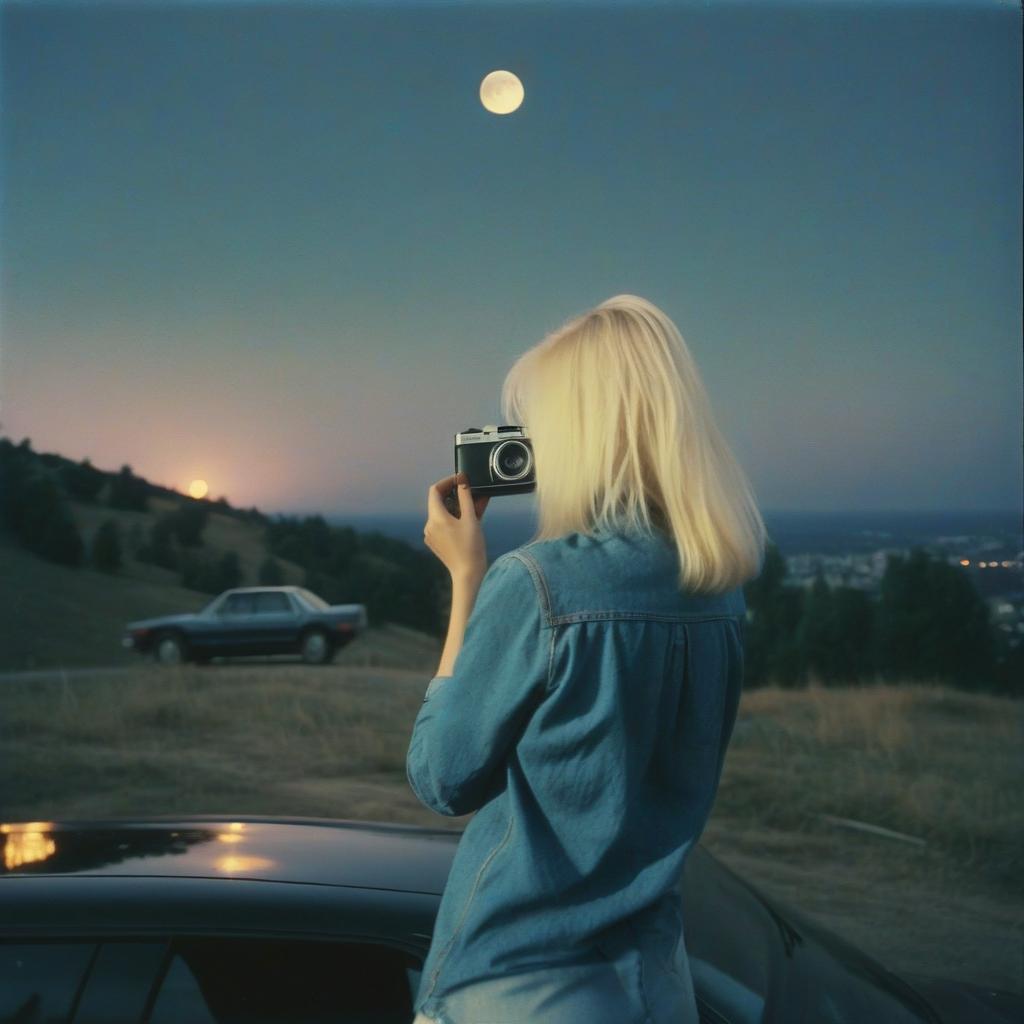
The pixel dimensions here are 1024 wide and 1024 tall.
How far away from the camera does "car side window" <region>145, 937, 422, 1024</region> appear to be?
1647 mm

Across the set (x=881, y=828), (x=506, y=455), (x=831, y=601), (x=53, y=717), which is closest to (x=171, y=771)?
(x=53, y=717)

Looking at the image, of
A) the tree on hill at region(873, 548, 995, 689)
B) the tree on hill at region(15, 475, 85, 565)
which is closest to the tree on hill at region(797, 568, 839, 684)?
the tree on hill at region(873, 548, 995, 689)

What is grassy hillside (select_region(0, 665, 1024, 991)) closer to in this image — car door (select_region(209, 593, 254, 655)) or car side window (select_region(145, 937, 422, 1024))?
car door (select_region(209, 593, 254, 655))

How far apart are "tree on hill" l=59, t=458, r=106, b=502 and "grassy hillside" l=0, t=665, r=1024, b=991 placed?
1214mm

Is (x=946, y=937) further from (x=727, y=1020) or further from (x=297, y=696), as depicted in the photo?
(x=297, y=696)

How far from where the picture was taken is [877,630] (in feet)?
26.2

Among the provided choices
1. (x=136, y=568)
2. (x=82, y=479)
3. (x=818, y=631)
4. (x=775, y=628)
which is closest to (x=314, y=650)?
(x=136, y=568)

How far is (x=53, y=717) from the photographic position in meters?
7.07

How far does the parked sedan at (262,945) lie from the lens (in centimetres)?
165

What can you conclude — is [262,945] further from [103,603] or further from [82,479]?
[103,603]

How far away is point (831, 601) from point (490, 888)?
7058mm

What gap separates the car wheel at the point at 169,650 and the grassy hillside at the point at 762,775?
12 cm

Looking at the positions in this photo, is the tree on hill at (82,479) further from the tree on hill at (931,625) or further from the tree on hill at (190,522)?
the tree on hill at (931,625)

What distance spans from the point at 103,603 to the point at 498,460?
23.6 feet
